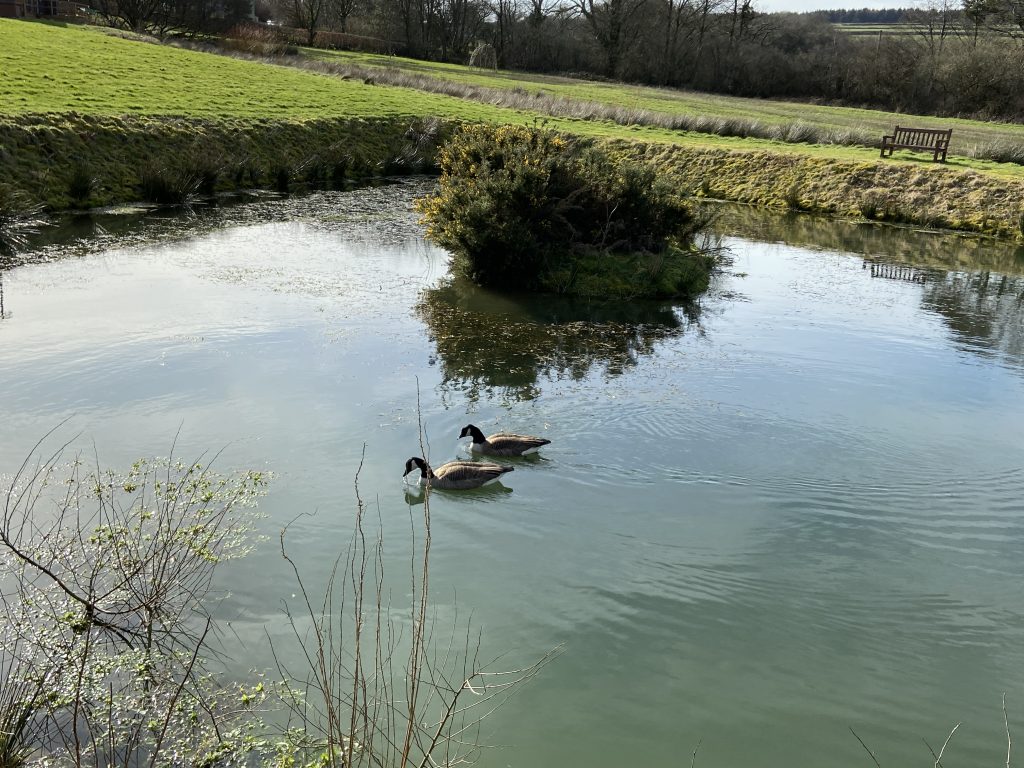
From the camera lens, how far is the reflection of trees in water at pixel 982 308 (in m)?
14.0

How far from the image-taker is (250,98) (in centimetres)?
3225

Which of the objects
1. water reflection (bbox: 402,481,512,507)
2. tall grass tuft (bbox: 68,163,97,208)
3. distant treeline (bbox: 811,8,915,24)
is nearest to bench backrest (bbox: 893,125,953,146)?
tall grass tuft (bbox: 68,163,97,208)

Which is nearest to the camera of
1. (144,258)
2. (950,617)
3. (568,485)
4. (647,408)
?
(950,617)

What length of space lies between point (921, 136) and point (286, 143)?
21.4 metres

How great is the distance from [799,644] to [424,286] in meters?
11.5

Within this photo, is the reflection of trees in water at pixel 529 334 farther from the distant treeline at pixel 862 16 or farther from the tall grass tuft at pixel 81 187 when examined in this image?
the distant treeline at pixel 862 16

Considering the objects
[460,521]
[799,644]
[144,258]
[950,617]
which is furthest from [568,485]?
[144,258]

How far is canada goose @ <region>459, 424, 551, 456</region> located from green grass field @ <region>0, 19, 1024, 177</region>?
19598 mm

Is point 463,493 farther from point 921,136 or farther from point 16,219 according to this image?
point 921,136

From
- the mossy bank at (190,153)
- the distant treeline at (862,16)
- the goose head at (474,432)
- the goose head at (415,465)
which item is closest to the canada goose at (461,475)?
the goose head at (415,465)

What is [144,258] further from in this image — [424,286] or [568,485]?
[568,485]

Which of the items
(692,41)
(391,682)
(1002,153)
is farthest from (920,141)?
(692,41)

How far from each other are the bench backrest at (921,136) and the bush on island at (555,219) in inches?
601

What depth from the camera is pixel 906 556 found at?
7293 millimetres
